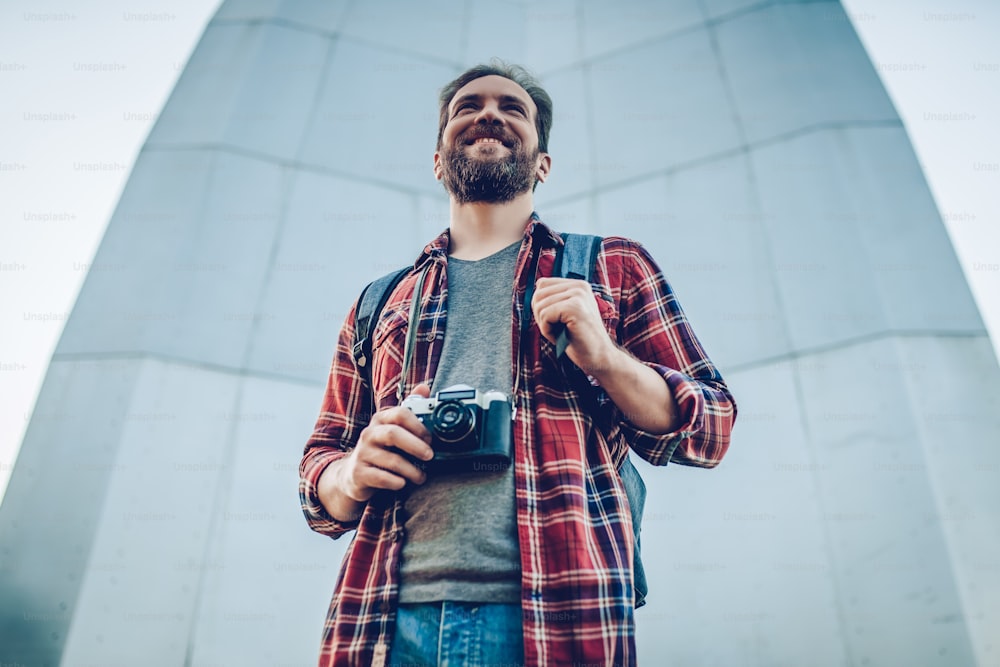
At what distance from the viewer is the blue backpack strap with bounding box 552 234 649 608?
994 mm

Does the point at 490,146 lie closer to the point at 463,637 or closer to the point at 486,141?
the point at 486,141

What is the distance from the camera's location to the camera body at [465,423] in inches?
32.6

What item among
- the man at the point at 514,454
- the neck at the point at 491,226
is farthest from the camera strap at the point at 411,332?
the neck at the point at 491,226

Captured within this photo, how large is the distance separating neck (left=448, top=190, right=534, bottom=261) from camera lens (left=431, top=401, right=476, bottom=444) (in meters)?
0.47

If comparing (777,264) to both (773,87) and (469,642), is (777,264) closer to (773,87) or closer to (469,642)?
(773,87)

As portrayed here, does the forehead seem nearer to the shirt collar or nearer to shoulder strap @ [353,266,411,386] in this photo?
the shirt collar

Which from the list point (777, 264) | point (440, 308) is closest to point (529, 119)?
point (440, 308)

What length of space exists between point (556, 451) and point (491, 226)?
55 cm

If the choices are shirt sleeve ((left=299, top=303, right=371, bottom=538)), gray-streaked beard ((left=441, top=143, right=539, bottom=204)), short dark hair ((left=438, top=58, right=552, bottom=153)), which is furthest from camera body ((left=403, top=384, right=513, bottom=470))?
short dark hair ((left=438, top=58, right=552, bottom=153))

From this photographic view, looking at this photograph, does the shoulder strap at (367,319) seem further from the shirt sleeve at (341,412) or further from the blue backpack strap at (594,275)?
the blue backpack strap at (594,275)

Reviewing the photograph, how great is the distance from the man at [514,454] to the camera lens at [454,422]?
0.09ft

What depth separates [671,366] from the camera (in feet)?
3.43

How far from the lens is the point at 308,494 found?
103cm

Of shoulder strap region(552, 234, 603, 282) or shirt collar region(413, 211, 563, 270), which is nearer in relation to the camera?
shoulder strap region(552, 234, 603, 282)
